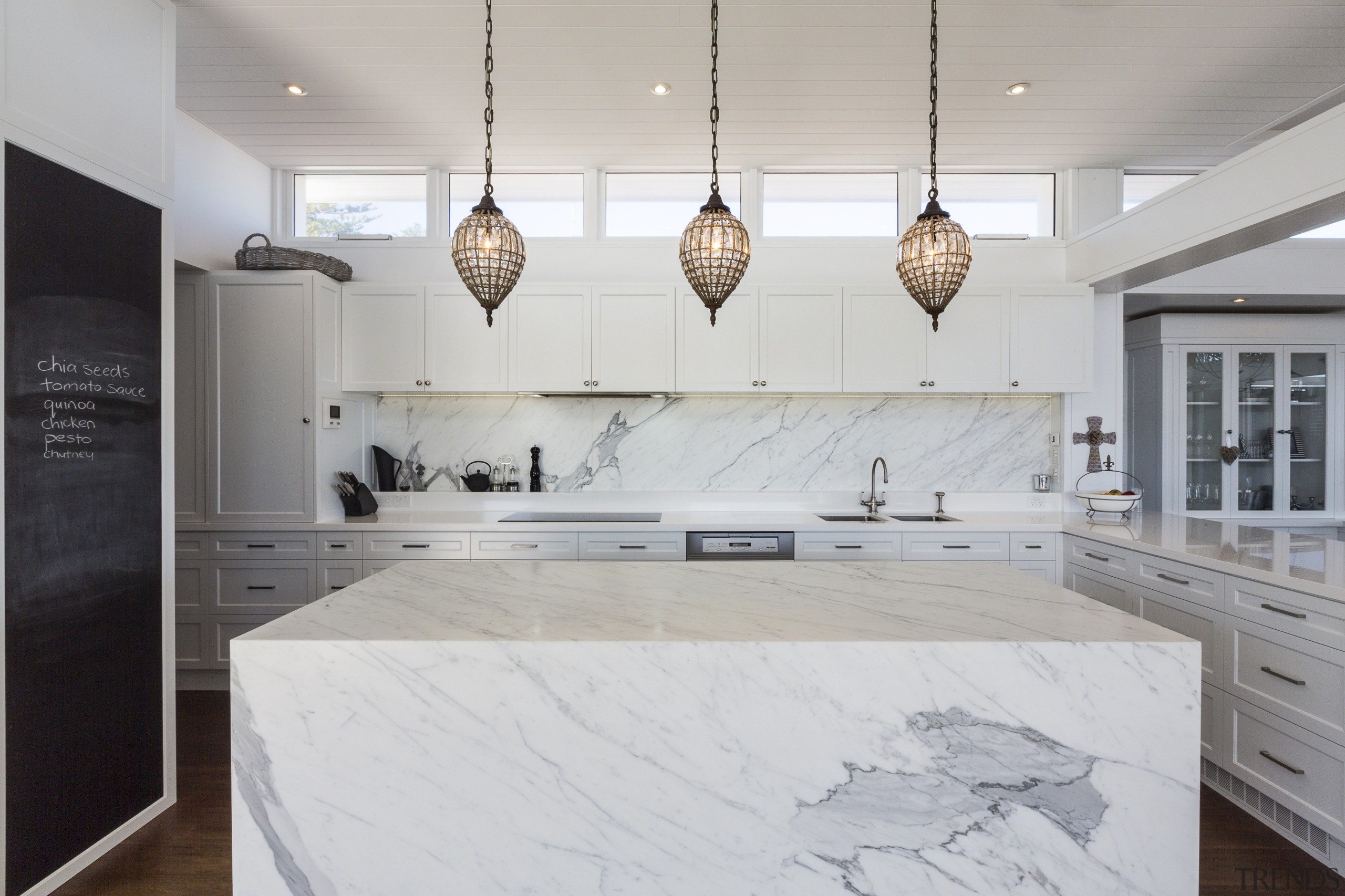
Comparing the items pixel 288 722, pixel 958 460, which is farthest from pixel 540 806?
pixel 958 460

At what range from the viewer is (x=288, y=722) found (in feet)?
4.89

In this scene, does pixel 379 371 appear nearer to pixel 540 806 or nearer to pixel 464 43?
pixel 464 43

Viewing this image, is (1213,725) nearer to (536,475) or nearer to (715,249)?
(715,249)

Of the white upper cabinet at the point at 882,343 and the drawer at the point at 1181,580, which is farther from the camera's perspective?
the white upper cabinet at the point at 882,343

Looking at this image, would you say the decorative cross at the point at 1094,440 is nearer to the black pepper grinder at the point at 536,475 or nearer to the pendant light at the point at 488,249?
the black pepper grinder at the point at 536,475

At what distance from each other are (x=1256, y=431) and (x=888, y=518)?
266 cm

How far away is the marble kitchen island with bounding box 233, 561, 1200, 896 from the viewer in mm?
1449

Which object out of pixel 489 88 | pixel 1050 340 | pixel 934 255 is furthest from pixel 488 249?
pixel 1050 340

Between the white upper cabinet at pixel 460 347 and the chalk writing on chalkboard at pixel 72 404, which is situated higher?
the white upper cabinet at pixel 460 347

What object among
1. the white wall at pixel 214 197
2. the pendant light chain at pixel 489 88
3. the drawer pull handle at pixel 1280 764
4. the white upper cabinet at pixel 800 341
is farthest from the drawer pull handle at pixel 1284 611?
the white wall at pixel 214 197

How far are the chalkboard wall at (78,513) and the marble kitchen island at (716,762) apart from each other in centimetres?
87

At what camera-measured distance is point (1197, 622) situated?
8.23 ft

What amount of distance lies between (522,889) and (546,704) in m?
0.43

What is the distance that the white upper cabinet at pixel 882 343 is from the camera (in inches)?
146
